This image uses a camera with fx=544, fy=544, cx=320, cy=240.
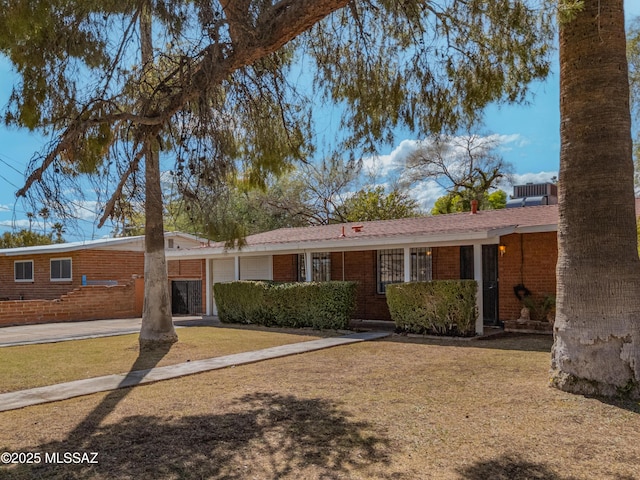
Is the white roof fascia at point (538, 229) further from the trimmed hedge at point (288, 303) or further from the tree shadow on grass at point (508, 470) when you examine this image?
the tree shadow on grass at point (508, 470)

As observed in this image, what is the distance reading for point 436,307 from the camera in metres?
12.3

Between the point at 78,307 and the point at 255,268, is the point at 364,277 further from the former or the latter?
the point at 78,307

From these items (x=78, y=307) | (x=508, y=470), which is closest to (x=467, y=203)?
(x=78, y=307)

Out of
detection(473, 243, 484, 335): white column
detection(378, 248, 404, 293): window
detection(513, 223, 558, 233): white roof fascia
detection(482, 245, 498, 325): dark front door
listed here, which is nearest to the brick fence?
detection(378, 248, 404, 293): window

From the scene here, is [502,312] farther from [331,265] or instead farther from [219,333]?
[219,333]

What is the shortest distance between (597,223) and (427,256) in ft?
29.6

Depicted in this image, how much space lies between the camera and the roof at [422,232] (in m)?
12.7

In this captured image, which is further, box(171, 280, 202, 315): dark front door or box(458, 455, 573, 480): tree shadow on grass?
box(171, 280, 202, 315): dark front door

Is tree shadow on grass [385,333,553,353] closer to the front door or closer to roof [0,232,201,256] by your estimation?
the front door

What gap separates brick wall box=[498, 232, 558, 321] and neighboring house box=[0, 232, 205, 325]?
1159 cm

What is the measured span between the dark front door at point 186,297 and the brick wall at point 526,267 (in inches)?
471

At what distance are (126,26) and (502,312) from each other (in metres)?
11.2

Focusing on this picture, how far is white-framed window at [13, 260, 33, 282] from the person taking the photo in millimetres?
24703

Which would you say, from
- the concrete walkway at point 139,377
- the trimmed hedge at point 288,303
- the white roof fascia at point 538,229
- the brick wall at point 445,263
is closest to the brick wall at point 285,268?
the trimmed hedge at point 288,303
